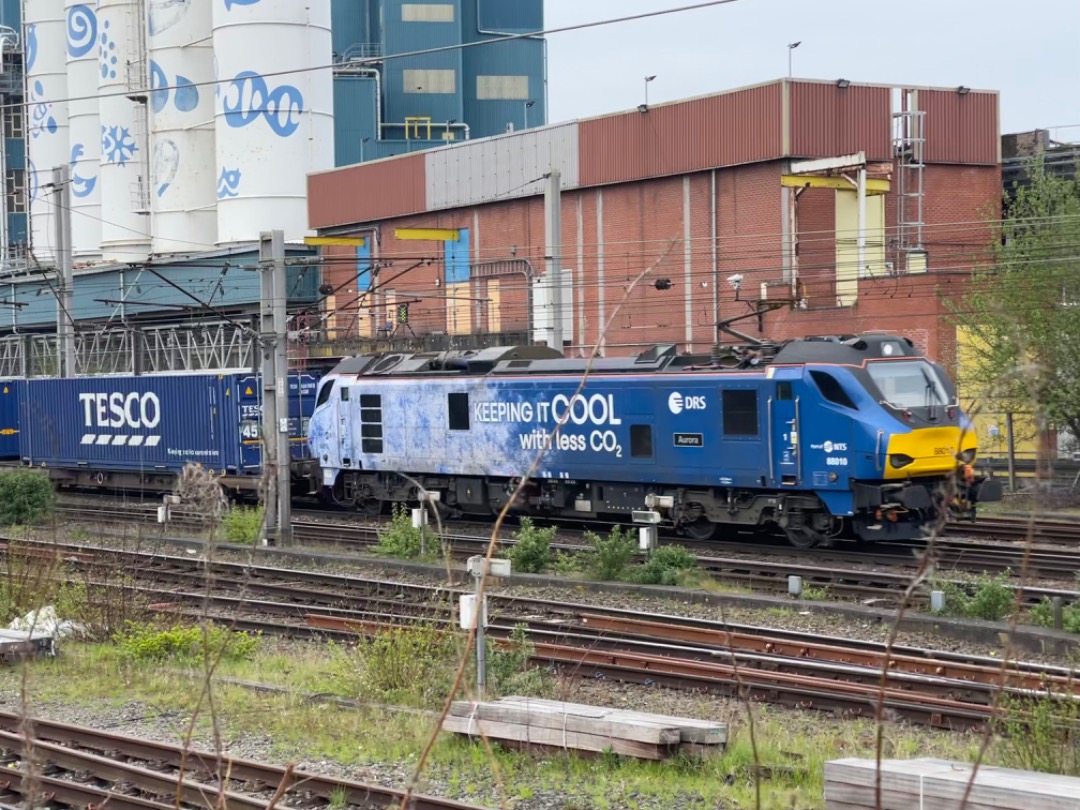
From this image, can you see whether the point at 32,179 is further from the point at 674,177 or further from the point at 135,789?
the point at 135,789

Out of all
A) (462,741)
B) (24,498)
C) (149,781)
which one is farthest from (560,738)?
(24,498)

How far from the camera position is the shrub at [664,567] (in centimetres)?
1856

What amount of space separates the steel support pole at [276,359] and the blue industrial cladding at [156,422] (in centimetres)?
467

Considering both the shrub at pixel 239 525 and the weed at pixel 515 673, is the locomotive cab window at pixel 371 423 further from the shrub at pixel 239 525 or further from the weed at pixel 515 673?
the weed at pixel 515 673

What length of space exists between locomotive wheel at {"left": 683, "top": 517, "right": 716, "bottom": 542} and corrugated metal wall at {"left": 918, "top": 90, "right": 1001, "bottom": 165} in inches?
863

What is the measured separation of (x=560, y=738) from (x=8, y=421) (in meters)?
31.9

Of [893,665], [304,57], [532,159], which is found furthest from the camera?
[304,57]

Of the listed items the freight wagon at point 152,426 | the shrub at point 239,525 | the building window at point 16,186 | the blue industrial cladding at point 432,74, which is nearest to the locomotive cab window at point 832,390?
the shrub at point 239,525

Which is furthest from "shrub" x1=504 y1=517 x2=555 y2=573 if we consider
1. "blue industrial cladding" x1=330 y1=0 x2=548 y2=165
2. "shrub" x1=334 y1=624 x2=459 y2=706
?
"blue industrial cladding" x1=330 y1=0 x2=548 y2=165

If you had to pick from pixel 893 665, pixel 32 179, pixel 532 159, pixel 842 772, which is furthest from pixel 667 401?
pixel 32 179

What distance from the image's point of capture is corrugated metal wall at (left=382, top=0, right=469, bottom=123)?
7244 centimetres

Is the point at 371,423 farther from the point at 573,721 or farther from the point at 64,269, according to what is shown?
the point at 573,721

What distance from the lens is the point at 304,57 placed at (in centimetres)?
5528

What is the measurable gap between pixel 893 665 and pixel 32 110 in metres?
69.7
